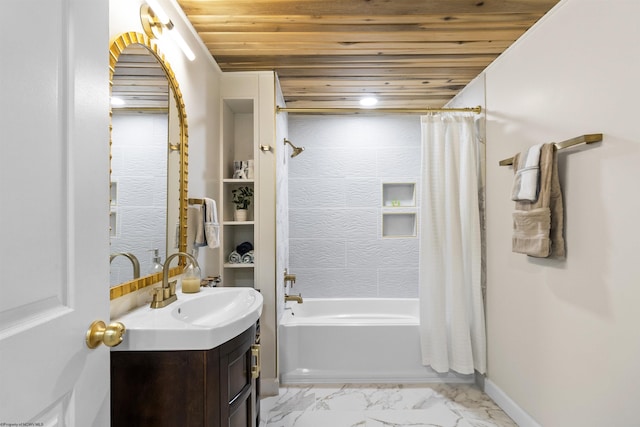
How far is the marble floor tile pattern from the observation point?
2084mm

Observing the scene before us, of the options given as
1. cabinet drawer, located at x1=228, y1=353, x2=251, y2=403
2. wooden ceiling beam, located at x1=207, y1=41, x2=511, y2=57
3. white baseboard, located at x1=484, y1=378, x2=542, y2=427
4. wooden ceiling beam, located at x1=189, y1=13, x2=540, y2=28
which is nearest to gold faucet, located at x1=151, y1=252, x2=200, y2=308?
cabinet drawer, located at x1=228, y1=353, x2=251, y2=403

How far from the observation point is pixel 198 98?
2.08 m

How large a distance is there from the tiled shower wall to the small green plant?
0.87m

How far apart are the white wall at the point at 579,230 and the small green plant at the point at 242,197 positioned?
5.78ft

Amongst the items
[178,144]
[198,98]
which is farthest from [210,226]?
[198,98]

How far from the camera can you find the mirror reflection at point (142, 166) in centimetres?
129

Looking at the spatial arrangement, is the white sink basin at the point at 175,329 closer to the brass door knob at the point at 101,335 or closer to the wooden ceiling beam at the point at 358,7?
the brass door knob at the point at 101,335

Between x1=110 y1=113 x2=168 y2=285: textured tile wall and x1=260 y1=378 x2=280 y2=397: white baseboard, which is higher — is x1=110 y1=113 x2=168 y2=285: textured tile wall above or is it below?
above

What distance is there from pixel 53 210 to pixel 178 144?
119 centimetres

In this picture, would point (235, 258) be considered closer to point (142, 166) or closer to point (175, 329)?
point (142, 166)

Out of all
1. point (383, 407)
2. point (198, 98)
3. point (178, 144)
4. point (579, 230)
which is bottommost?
point (383, 407)

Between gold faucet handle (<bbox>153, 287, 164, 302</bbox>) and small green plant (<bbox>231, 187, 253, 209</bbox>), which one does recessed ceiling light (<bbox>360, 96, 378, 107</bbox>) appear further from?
gold faucet handle (<bbox>153, 287, 164, 302</bbox>)

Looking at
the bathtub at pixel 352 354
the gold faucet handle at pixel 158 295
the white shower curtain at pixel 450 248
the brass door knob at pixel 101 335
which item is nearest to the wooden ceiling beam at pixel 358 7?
the white shower curtain at pixel 450 248

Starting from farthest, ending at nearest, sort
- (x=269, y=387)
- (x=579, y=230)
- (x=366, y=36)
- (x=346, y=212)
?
(x=346, y=212), (x=269, y=387), (x=366, y=36), (x=579, y=230)
